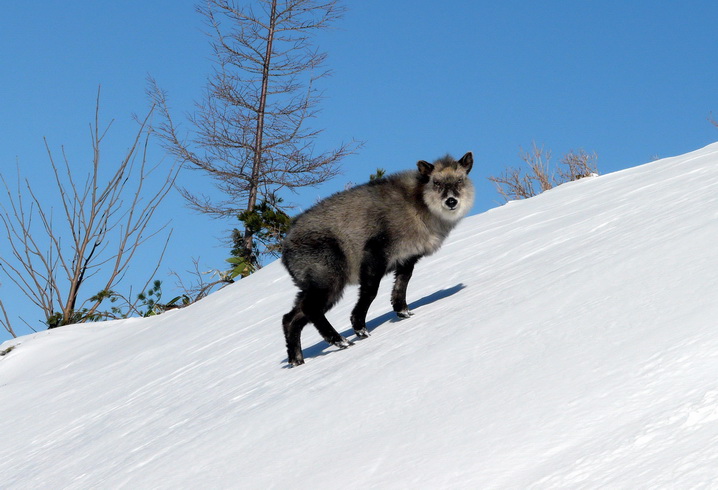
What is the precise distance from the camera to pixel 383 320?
7762 mm

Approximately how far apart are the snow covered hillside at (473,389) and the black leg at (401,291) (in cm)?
18

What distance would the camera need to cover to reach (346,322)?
8398 millimetres

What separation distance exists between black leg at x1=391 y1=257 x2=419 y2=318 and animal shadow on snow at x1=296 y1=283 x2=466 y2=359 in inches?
3.3

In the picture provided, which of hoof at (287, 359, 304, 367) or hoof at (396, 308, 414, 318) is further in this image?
hoof at (396, 308, 414, 318)

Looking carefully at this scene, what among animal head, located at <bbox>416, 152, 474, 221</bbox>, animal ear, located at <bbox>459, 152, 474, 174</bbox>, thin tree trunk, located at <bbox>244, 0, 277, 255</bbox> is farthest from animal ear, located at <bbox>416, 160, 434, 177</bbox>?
thin tree trunk, located at <bbox>244, 0, 277, 255</bbox>

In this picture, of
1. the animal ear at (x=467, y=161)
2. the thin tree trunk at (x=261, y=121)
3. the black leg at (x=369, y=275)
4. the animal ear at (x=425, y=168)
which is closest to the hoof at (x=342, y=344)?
the black leg at (x=369, y=275)

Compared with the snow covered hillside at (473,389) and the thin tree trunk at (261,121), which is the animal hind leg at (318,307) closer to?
the snow covered hillside at (473,389)

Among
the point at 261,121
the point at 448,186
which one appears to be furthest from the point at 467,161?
the point at 261,121

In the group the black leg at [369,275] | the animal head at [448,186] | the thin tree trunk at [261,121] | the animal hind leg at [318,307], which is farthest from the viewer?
the thin tree trunk at [261,121]

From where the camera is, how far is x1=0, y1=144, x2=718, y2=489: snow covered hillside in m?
3.18

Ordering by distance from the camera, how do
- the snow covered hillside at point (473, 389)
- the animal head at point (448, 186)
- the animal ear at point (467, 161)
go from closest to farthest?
1. the snow covered hillside at point (473, 389)
2. the animal head at point (448, 186)
3. the animal ear at point (467, 161)

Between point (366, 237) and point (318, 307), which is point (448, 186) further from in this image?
point (318, 307)

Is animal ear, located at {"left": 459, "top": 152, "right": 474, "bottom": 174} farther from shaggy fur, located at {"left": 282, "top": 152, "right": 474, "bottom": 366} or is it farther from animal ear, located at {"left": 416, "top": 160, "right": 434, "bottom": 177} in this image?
animal ear, located at {"left": 416, "top": 160, "right": 434, "bottom": 177}

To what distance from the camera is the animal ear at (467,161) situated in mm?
7553
